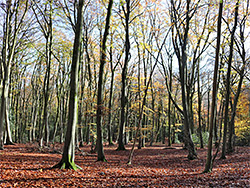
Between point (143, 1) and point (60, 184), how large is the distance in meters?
13.0

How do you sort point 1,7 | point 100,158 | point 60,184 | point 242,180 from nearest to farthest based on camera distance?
point 60,184 → point 242,180 → point 100,158 → point 1,7

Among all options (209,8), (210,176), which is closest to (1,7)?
(209,8)

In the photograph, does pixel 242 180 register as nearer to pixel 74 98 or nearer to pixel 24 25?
pixel 74 98

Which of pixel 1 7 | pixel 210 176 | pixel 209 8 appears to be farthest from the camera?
pixel 209 8

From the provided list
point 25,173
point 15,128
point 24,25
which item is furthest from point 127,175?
point 15,128

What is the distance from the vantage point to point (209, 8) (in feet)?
44.2

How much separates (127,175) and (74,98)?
11.3ft

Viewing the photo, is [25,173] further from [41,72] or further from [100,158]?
[41,72]

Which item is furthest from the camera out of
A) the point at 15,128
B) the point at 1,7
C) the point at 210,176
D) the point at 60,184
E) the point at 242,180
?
the point at 15,128

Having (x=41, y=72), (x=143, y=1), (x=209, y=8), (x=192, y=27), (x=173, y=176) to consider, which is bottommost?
(x=173, y=176)

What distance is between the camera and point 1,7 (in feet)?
41.0

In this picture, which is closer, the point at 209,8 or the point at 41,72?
the point at 209,8

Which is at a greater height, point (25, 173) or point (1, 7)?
point (1, 7)

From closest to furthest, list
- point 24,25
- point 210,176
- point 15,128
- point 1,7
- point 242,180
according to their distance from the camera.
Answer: point 242,180 → point 210,176 → point 1,7 → point 24,25 → point 15,128
